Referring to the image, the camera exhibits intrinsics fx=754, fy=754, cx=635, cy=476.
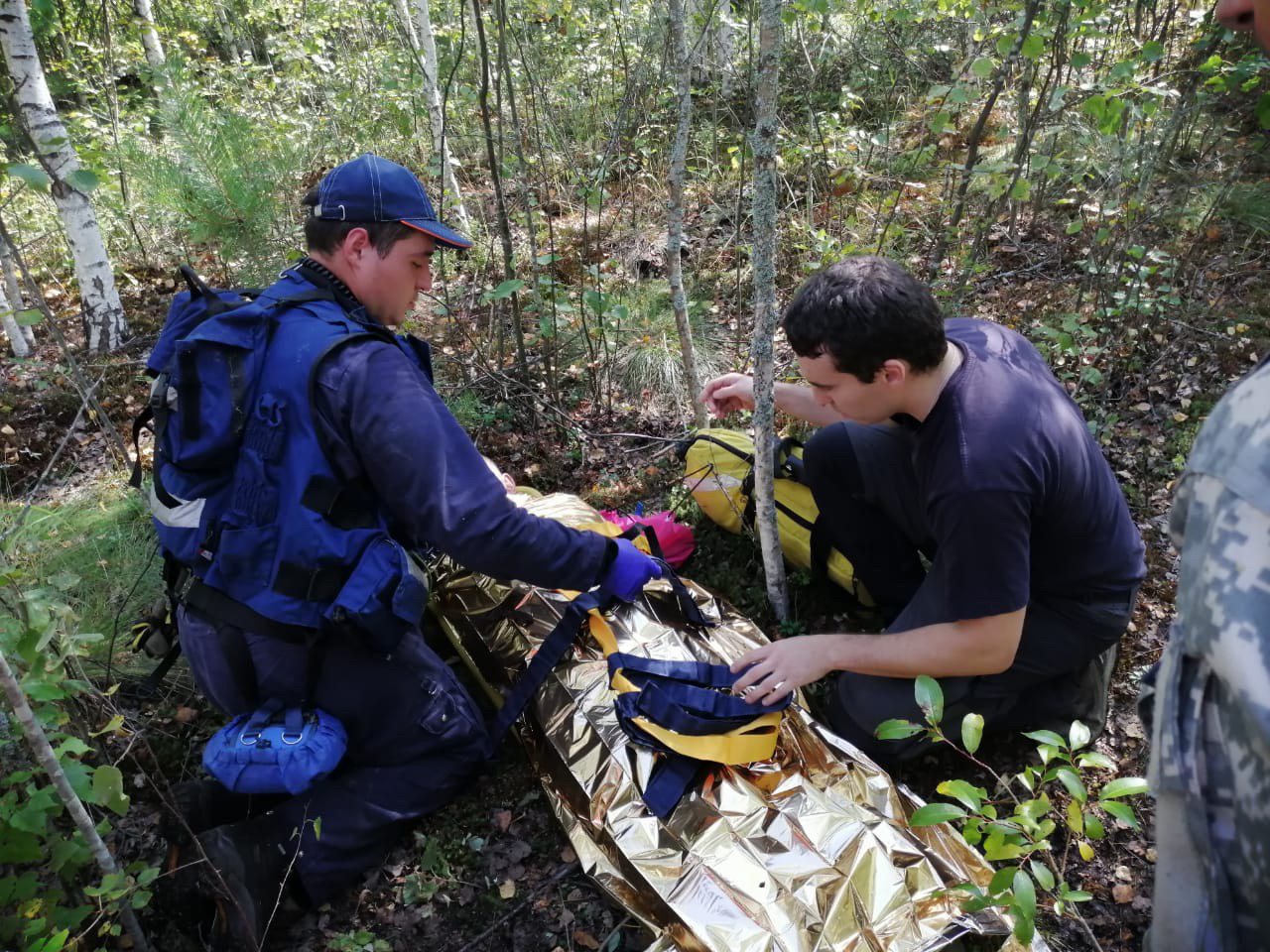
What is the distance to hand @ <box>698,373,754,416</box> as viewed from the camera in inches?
136

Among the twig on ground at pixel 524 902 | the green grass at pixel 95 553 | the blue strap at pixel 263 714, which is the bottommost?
the twig on ground at pixel 524 902

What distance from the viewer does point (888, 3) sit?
716 centimetres

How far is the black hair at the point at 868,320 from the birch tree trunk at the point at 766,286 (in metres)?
0.52

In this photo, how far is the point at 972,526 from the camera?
85.6 inches

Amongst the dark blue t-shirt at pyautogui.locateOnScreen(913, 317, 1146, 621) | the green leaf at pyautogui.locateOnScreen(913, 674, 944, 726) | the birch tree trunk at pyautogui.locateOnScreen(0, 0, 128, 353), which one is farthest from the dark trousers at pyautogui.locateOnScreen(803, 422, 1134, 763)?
the birch tree trunk at pyautogui.locateOnScreen(0, 0, 128, 353)

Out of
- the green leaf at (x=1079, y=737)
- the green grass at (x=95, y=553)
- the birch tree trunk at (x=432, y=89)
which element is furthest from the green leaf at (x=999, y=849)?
the birch tree trunk at (x=432, y=89)

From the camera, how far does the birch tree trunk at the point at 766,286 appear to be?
265cm

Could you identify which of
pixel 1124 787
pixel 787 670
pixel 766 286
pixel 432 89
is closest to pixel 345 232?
pixel 766 286

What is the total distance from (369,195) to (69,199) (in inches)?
219

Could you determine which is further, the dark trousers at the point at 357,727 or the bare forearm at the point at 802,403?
the bare forearm at the point at 802,403

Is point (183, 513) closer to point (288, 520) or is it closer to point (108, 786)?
point (288, 520)

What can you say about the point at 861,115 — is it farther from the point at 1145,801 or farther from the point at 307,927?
the point at 307,927

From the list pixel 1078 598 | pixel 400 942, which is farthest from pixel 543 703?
pixel 1078 598

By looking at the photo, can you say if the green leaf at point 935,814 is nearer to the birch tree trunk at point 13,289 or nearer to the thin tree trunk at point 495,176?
the thin tree trunk at point 495,176
